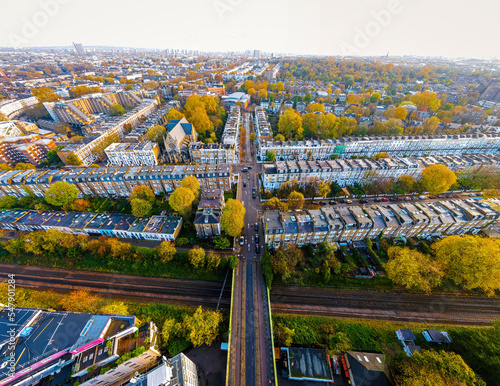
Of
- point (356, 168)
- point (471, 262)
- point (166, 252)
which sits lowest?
point (166, 252)

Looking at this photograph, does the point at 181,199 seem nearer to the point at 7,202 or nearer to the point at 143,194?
the point at 143,194

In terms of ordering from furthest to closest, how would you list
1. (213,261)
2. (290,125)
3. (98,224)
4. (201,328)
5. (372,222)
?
(290,125)
(98,224)
(372,222)
(213,261)
(201,328)

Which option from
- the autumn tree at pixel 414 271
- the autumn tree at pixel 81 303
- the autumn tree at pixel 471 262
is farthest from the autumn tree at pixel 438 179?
the autumn tree at pixel 81 303

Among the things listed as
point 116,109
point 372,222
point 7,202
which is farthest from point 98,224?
point 116,109

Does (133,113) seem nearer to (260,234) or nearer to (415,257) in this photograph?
(260,234)

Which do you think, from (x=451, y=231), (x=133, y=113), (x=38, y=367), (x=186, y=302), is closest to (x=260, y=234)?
(x=186, y=302)

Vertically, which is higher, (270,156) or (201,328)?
(270,156)

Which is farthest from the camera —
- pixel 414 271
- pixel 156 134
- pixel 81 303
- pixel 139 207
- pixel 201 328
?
pixel 156 134
